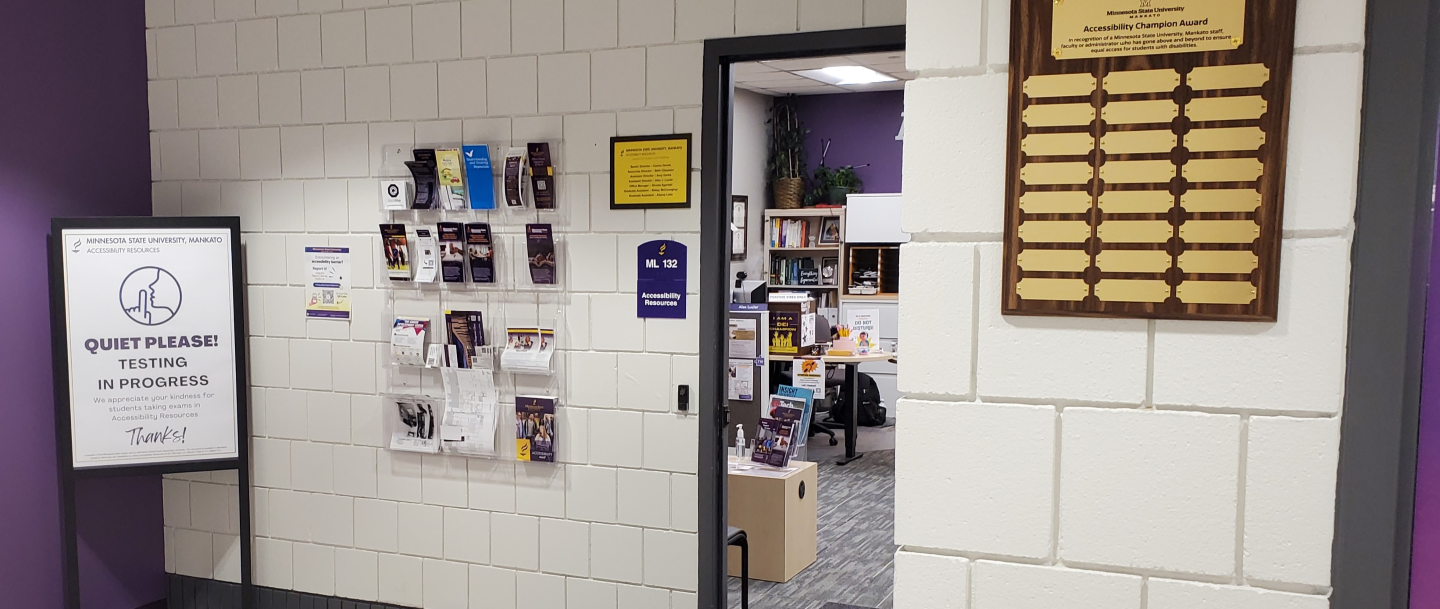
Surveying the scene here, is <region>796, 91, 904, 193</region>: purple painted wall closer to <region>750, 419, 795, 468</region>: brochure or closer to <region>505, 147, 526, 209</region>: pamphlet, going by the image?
<region>750, 419, 795, 468</region>: brochure

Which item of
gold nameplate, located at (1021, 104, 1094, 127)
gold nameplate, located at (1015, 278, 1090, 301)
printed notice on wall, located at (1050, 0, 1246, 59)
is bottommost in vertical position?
gold nameplate, located at (1015, 278, 1090, 301)

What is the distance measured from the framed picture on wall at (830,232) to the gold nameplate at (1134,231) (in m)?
7.41

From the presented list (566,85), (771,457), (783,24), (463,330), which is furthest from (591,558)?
(783,24)

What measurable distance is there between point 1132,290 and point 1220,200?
150 millimetres

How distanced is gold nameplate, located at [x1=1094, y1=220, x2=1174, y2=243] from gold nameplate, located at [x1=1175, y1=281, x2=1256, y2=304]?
68 millimetres

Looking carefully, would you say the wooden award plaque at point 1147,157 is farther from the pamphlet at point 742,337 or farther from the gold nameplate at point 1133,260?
the pamphlet at point 742,337

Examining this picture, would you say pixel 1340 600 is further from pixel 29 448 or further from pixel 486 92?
pixel 29 448

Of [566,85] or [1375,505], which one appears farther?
[566,85]

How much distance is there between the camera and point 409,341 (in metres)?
3.48

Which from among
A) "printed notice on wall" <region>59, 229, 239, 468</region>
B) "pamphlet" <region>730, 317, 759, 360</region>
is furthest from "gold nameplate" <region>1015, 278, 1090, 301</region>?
"pamphlet" <region>730, 317, 759, 360</region>

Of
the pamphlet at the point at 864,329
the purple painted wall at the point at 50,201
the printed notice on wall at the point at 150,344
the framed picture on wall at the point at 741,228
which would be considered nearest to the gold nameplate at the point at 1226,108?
the printed notice on wall at the point at 150,344

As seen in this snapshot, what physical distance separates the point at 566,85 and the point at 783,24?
0.77 meters

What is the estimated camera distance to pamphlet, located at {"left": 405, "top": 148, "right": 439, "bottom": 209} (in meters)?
3.38

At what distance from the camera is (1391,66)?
111 cm
